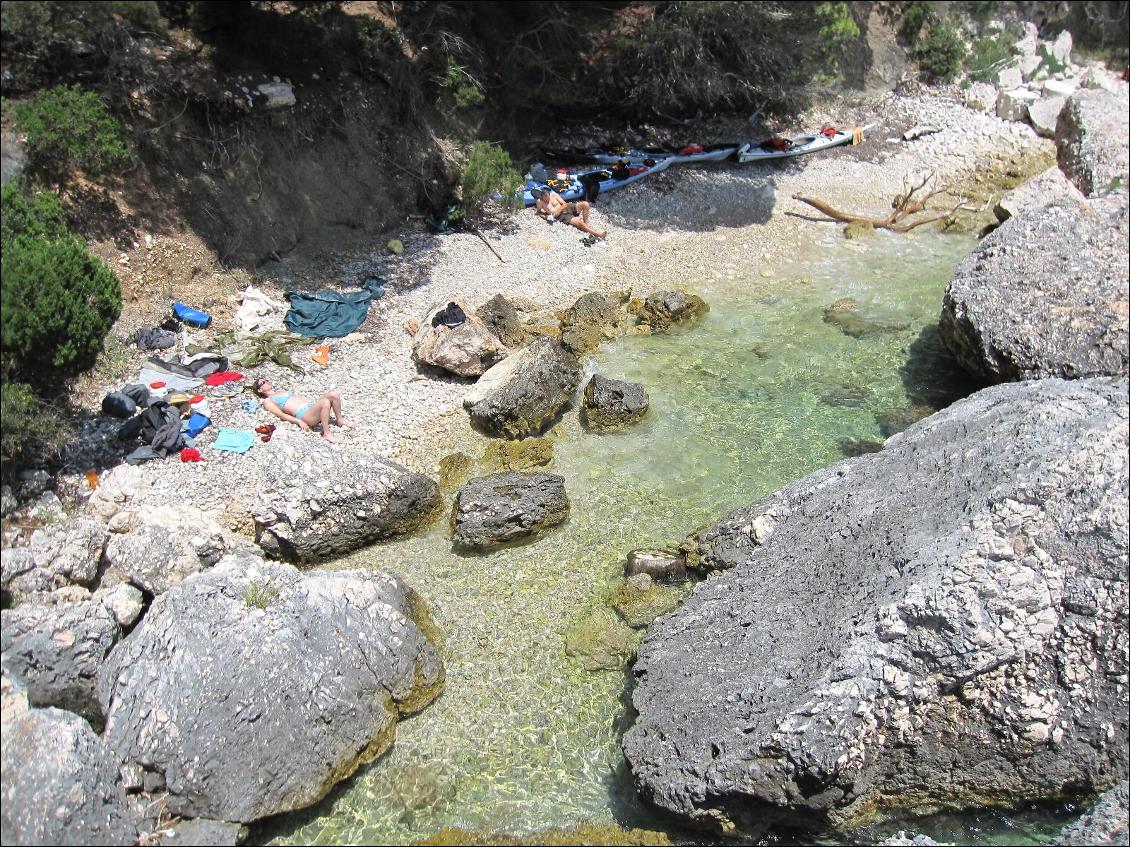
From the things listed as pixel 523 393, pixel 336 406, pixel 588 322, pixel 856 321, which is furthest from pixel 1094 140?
pixel 336 406

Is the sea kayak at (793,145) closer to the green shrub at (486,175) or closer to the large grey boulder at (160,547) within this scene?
the green shrub at (486,175)

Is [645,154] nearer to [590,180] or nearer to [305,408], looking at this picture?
[590,180]

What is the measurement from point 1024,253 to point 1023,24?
19834 mm

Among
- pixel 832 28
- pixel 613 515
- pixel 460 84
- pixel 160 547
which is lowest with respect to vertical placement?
pixel 613 515

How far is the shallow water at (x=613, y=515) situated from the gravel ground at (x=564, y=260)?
3.55 ft

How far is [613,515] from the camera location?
41.0 feet

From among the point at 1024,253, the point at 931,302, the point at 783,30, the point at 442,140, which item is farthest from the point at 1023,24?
the point at 442,140

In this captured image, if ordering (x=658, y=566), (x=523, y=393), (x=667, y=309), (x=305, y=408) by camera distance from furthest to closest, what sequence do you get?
(x=667, y=309), (x=523, y=393), (x=305, y=408), (x=658, y=566)

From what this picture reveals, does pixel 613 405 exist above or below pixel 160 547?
below

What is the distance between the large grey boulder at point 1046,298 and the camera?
13.8 metres

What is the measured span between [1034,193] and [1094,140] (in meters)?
3.77

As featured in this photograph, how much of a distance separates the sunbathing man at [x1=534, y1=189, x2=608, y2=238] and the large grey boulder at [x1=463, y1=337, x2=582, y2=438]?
18.0 feet

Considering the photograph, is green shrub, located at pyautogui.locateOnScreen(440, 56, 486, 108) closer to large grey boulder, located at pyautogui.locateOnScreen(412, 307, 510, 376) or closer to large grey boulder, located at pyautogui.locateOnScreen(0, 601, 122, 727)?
large grey boulder, located at pyautogui.locateOnScreen(412, 307, 510, 376)

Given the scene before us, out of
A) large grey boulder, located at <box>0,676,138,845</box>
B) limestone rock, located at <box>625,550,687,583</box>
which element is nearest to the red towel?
large grey boulder, located at <box>0,676,138,845</box>
